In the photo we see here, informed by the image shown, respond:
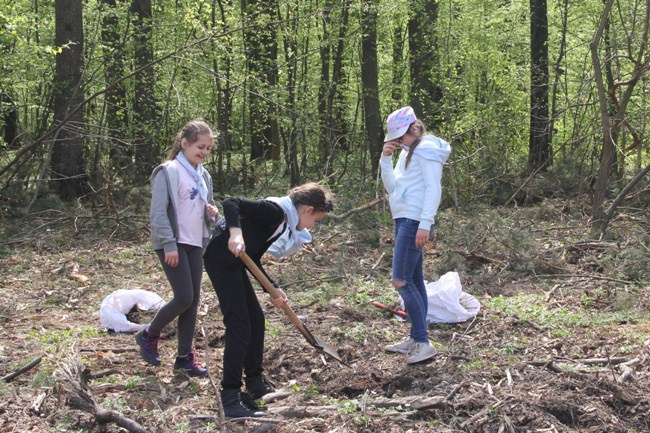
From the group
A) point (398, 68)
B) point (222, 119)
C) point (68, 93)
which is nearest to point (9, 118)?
point (68, 93)

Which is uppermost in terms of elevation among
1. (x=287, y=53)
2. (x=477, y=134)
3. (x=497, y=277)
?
(x=287, y=53)

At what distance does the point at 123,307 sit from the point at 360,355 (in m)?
2.31

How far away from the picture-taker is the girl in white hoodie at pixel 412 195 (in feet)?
18.0

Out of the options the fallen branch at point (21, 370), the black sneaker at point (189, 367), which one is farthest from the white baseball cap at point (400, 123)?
the fallen branch at point (21, 370)

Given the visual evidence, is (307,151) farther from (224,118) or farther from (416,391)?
(416,391)

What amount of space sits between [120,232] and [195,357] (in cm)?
596

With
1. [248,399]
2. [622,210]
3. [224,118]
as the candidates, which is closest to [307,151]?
[224,118]

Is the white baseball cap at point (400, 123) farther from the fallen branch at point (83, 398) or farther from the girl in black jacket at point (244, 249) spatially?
the fallen branch at point (83, 398)

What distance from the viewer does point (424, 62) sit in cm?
1552

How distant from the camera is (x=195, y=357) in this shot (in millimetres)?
5723

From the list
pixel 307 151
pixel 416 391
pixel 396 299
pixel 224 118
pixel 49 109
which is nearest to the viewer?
pixel 416 391

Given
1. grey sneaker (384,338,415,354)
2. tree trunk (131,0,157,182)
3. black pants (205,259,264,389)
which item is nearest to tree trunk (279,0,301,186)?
tree trunk (131,0,157,182)

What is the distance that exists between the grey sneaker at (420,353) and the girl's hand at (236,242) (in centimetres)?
186

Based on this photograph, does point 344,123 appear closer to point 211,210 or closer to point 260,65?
point 260,65
